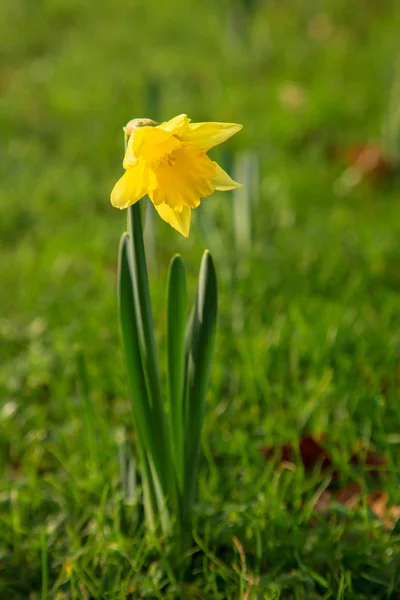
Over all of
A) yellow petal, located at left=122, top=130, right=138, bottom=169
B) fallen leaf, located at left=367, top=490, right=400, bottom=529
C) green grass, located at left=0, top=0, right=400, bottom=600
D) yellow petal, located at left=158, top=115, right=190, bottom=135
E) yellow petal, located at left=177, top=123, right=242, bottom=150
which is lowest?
fallen leaf, located at left=367, top=490, right=400, bottom=529

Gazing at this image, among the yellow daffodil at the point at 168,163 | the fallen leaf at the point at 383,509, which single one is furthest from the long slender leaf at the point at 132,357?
the fallen leaf at the point at 383,509

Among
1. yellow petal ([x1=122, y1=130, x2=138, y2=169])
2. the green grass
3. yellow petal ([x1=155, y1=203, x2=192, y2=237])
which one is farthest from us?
the green grass

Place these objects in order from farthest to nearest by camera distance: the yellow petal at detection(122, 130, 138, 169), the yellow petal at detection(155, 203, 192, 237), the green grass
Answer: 1. the green grass
2. the yellow petal at detection(155, 203, 192, 237)
3. the yellow petal at detection(122, 130, 138, 169)

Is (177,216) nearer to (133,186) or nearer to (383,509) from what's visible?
(133,186)

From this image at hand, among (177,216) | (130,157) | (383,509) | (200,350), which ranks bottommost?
(383,509)

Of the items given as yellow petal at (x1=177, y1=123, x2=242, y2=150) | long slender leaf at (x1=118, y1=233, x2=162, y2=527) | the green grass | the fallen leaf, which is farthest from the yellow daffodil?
the fallen leaf

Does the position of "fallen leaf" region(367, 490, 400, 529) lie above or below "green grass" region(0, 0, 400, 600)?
below

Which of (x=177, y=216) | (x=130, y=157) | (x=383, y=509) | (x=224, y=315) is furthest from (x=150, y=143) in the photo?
(x=224, y=315)

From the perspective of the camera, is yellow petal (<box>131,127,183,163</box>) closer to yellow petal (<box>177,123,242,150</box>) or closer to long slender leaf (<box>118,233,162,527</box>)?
yellow petal (<box>177,123,242,150</box>)
